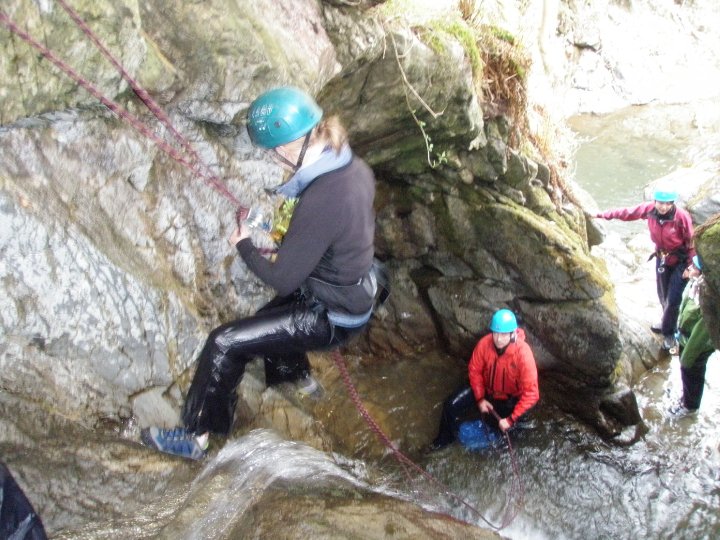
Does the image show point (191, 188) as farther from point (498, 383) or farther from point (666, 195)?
point (666, 195)

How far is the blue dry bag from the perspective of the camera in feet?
20.9

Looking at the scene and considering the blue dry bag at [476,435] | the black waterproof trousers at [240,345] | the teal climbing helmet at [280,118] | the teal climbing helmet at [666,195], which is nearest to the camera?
the teal climbing helmet at [280,118]

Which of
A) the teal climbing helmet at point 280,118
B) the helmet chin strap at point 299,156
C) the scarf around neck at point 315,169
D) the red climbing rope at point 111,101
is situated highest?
the red climbing rope at point 111,101

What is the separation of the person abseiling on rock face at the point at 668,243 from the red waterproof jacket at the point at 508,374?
3.51 m

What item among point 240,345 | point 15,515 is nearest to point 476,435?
point 240,345

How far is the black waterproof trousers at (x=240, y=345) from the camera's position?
12.4 ft

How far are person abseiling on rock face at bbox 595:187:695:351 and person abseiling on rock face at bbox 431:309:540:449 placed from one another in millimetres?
3430

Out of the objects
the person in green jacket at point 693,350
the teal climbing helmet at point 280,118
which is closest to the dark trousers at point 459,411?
the person in green jacket at point 693,350

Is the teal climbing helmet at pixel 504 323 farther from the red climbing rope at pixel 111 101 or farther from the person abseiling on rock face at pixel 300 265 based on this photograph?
the red climbing rope at pixel 111 101

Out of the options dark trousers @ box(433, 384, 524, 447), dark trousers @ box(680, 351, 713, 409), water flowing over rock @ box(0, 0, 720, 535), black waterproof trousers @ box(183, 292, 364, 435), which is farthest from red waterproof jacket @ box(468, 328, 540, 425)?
black waterproof trousers @ box(183, 292, 364, 435)

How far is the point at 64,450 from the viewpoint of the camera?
3.41 m

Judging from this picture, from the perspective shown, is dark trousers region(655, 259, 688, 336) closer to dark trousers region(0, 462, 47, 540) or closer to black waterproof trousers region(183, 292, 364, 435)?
black waterproof trousers region(183, 292, 364, 435)

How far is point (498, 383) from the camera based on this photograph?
6199 mm

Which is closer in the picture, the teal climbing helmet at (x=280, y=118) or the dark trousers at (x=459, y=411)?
the teal climbing helmet at (x=280, y=118)
